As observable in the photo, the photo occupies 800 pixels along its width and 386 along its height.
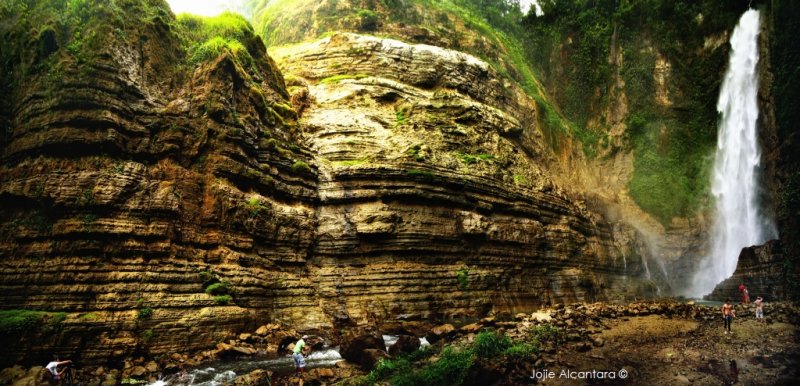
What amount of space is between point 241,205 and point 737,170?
3524cm

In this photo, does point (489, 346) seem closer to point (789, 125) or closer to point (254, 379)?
point (254, 379)

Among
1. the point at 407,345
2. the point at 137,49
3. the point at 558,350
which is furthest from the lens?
the point at 137,49

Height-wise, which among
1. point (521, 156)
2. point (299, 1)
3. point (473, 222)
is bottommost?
point (473, 222)

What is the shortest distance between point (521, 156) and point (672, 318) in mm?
13601

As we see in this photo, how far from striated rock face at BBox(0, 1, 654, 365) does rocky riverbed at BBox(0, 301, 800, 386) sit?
0.93 m

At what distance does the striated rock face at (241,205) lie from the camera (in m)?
14.0

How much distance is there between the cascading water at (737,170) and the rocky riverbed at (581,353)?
1594 centimetres

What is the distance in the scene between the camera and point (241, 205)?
17.9 meters

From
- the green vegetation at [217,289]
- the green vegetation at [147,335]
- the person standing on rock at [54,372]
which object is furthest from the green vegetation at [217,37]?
the person standing on rock at [54,372]

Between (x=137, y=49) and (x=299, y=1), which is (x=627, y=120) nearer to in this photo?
(x=299, y=1)

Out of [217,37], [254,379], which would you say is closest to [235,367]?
[254,379]

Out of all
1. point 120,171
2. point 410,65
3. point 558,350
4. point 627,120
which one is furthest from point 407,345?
point 627,120

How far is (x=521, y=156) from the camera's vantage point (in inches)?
1177

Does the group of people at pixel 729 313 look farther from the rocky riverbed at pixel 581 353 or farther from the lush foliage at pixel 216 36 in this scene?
the lush foliage at pixel 216 36
